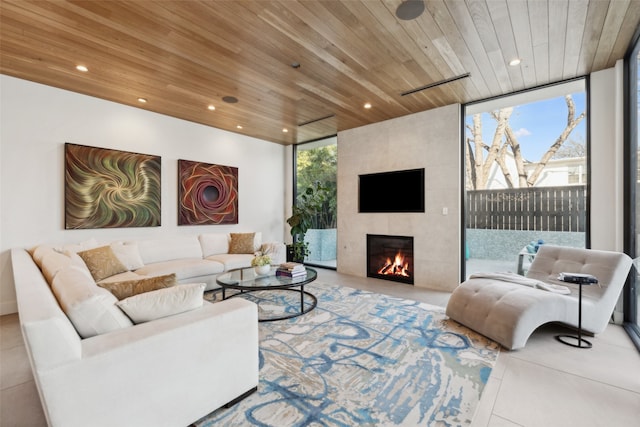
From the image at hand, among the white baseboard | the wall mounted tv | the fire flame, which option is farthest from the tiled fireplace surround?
the white baseboard

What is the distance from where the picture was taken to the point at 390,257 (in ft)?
16.6

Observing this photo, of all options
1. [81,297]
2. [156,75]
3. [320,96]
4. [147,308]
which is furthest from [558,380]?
[156,75]

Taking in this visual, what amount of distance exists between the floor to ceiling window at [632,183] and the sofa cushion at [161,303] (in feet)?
13.0

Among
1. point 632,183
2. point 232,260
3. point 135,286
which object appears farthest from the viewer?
point 232,260

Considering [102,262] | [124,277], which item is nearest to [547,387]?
[124,277]

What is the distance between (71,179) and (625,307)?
265 inches

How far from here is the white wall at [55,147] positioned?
330 cm

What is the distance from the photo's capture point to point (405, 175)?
4793mm

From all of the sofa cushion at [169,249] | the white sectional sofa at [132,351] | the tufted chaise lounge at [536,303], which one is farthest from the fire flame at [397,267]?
the white sectional sofa at [132,351]

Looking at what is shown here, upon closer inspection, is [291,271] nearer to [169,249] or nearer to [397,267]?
[169,249]

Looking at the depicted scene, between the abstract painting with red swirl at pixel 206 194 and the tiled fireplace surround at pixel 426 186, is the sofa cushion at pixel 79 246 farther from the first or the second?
the tiled fireplace surround at pixel 426 186

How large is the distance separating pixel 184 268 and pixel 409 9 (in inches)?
150

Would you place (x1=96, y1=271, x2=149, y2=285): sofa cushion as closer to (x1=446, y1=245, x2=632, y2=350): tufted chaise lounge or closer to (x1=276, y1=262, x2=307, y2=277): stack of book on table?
(x1=276, y1=262, x2=307, y2=277): stack of book on table

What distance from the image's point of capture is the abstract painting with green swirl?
12.2 feet
